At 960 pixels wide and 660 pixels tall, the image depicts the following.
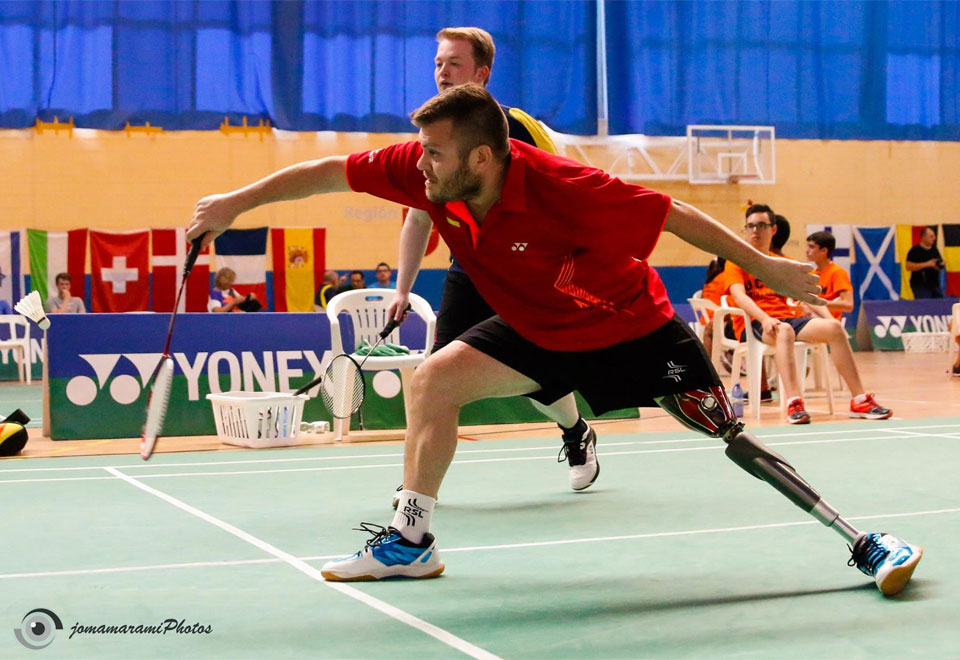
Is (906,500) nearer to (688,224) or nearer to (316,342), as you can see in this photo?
(688,224)

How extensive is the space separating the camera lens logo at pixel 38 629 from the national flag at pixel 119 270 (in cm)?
1349

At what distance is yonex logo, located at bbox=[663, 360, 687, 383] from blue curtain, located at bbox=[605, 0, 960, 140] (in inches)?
579

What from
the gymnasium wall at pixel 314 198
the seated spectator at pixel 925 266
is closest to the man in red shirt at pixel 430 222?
the gymnasium wall at pixel 314 198

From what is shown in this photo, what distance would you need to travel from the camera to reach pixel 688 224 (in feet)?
9.98

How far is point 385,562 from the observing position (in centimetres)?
329

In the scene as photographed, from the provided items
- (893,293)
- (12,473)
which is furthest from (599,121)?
(12,473)

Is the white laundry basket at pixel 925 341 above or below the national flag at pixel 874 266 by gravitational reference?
below

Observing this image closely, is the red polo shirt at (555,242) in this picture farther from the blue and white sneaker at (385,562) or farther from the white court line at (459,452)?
the white court line at (459,452)

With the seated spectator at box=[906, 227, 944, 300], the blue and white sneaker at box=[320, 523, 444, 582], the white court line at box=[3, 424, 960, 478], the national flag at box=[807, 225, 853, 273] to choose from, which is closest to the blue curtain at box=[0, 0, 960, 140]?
the national flag at box=[807, 225, 853, 273]

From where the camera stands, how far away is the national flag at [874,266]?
19109 mm

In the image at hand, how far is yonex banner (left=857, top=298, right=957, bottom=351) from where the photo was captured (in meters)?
18.5

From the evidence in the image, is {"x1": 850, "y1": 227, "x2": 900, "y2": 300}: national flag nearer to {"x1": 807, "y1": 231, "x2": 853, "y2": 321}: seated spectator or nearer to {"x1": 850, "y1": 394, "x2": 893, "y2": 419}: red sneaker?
{"x1": 807, "y1": 231, "x2": 853, "y2": 321}: seated spectator

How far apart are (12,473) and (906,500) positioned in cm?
433

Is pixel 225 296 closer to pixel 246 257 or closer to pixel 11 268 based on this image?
pixel 246 257
